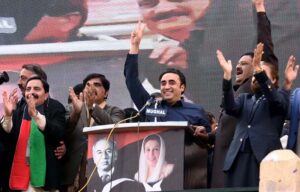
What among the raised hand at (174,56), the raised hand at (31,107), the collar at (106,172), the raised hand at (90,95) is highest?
the raised hand at (174,56)

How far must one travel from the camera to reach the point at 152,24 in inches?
Result: 390

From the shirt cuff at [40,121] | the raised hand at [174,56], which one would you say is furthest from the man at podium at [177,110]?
the raised hand at [174,56]

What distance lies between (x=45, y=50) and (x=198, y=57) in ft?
5.31

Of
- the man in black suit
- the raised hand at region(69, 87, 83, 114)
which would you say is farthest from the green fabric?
the raised hand at region(69, 87, 83, 114)

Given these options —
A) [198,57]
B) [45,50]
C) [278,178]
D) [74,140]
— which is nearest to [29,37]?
[45,50]

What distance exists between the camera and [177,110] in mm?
7441

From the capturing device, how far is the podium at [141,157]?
6.85m

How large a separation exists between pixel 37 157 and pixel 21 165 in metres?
0.16

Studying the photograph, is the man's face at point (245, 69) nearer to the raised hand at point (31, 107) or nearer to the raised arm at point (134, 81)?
the raised arm at point (134, 81)

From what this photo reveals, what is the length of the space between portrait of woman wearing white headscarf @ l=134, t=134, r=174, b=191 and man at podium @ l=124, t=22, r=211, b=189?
6.9 inches

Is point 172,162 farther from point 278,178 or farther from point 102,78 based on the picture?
point 278,178

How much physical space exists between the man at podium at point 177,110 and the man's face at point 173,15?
194 cm

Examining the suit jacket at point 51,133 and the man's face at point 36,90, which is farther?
the man's face at point 36,90

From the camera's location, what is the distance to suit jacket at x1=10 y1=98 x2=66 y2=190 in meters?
7.67
